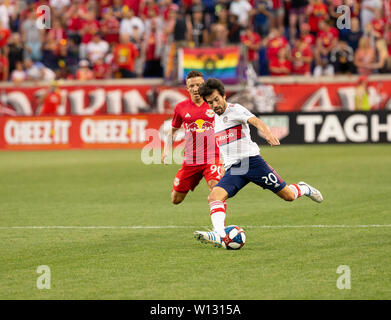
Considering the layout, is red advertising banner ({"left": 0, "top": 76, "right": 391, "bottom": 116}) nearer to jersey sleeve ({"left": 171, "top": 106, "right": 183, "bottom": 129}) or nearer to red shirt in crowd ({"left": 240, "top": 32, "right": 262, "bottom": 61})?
red shirt in crowd ({"left": 240, "top": 32, "right": 262, "bottom": 61})

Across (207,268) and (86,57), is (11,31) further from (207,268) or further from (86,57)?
(207,268)

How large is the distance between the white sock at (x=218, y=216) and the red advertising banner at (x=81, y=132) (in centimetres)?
1544

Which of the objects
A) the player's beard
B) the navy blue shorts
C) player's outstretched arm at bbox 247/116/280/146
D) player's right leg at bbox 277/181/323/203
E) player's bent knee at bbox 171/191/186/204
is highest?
the player's beard

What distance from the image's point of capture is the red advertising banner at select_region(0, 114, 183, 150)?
25672mm

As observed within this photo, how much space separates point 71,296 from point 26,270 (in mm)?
1457

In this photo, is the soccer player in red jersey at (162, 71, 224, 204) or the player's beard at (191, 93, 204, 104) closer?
the player's beard at (191, 93, 204, 104)

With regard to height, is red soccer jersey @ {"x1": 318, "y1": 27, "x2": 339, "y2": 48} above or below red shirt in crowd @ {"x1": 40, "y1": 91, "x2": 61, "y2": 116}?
above

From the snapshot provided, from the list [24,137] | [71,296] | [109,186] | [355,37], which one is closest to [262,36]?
[355,37]

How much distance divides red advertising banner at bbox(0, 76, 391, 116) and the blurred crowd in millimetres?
523

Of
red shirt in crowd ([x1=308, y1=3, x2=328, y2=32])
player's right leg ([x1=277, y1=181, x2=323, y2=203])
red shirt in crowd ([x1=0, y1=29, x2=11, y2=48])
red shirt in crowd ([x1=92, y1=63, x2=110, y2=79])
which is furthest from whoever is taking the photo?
red shirt in crowd ([x1=0, y1=29, x2=11, y2=48])

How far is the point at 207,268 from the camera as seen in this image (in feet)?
28.1

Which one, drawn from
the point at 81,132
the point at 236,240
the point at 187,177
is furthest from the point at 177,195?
the point at 81,132

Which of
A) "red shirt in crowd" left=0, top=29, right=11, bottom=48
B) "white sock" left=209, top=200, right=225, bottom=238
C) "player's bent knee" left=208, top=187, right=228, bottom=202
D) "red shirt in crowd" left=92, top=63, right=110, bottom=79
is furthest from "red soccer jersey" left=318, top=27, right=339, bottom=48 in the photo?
"white sock" left=209, top=200, right=225, bottom=238

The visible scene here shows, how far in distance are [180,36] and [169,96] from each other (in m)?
1.95
